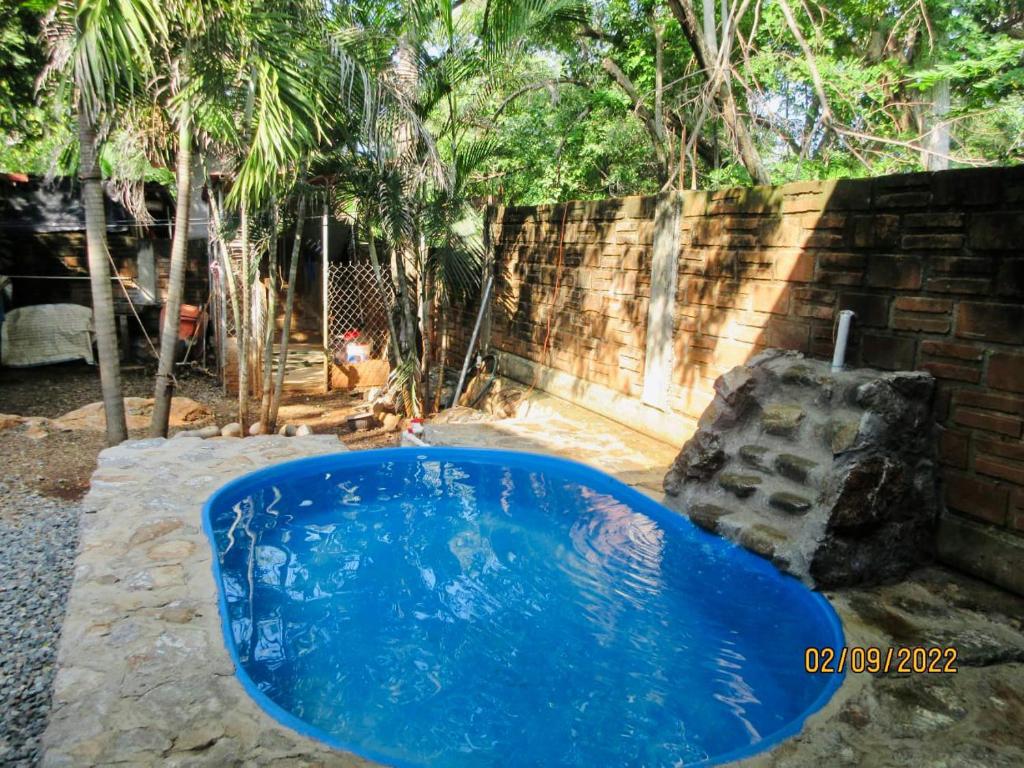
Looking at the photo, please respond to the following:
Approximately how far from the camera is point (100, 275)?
16.6 ft

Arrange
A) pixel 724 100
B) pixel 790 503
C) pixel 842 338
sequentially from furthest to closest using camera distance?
pixel 724 100 < pixel 842 338 < pixel 790 503

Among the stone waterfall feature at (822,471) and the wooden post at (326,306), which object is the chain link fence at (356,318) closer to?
the wooden post at (326,306)

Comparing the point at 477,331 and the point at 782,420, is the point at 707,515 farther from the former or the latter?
the point at 477,331

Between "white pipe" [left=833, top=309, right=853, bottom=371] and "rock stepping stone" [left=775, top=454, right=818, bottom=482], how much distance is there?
0.56m

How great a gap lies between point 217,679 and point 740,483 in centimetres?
267

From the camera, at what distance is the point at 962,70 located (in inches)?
280

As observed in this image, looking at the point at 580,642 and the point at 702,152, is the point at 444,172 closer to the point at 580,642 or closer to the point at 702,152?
the point at 580,642

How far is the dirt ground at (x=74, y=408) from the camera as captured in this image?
522cm

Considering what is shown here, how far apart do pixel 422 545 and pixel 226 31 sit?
136 inches

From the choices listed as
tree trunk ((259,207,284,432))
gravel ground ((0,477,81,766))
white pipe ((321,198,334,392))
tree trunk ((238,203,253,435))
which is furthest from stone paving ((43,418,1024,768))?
white pipe ((321,198,334,392))

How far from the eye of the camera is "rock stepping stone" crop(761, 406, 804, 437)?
3.78 m

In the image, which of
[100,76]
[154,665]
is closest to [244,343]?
[100,76]

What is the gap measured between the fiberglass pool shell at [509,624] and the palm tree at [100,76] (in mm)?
1676

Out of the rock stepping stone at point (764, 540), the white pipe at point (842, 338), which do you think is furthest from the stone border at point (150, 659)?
the white pipe at point (842, 338)
